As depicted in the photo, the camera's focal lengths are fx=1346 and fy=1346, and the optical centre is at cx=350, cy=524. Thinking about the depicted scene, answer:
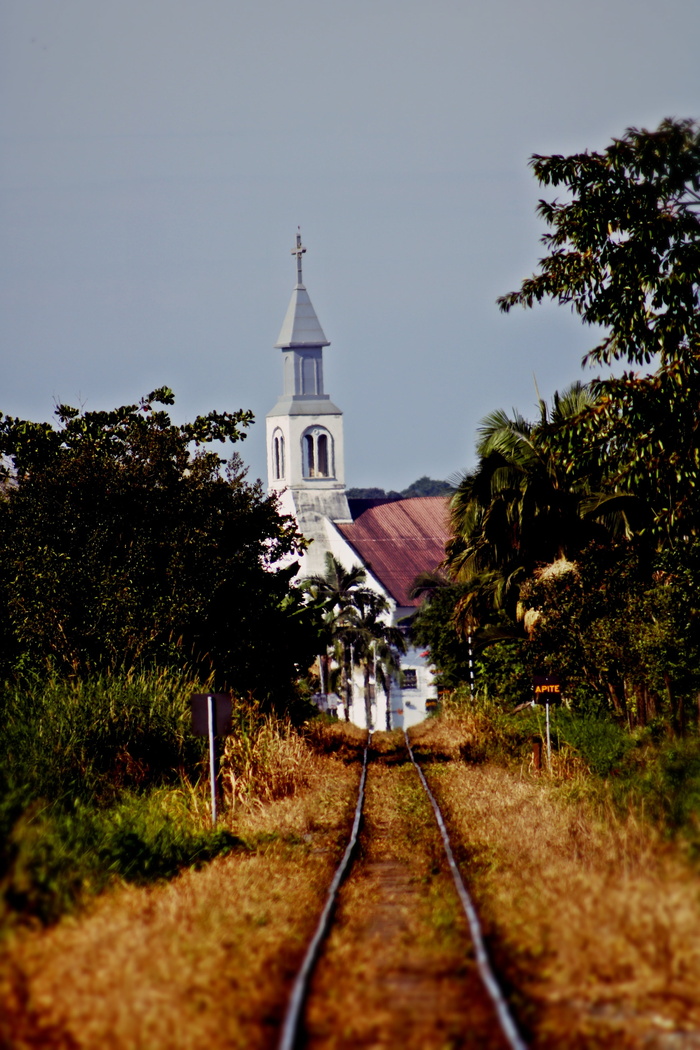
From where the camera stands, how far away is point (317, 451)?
385 feet

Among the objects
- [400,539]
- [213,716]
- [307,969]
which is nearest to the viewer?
[307,969]

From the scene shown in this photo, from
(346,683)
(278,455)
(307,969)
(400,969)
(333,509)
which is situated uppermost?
(278,455)

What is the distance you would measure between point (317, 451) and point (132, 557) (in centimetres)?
8981

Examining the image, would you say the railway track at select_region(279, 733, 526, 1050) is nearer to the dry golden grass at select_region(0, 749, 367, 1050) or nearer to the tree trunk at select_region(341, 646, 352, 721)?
the dry golden grass at select_region(0, 749, 367, 1050)

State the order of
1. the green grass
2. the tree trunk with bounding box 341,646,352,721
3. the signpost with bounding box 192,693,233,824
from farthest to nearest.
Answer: the tree trunk with bounding box 341,646,352,721 < the signpost with bounding box 192,693,233,824 < the green grass

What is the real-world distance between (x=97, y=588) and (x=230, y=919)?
17.2 m

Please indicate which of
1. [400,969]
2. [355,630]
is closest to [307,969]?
[400,969]

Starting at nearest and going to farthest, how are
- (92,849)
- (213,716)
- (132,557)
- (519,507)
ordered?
(92,849)
(213,716)
(132,557)
(519,507)

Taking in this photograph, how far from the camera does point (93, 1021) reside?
7652 mm

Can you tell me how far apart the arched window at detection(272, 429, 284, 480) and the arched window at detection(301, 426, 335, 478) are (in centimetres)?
247

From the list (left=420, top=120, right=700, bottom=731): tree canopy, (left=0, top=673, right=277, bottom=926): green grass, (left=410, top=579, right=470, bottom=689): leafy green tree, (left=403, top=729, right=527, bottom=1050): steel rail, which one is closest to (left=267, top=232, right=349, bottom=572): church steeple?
(left=410, top=579, right=470, bottom=689): leafy green tree

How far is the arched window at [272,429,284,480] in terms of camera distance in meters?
119

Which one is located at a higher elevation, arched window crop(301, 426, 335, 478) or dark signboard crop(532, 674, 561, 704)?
arched window crop(301, 426, 335, 478)

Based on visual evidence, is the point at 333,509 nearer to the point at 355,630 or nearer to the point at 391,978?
the point at 355,630
